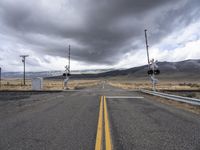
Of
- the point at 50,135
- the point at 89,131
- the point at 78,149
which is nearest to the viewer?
the point at 78,149

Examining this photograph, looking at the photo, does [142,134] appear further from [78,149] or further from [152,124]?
[78,149]

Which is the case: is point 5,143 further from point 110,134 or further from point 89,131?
point 110,134

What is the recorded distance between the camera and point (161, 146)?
150 inches

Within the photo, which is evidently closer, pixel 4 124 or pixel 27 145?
pixel 27 145

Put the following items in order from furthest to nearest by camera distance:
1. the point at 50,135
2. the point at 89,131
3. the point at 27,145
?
the point at 89,131 < the point at 50,135 < the point at 27,145

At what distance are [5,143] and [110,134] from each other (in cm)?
261

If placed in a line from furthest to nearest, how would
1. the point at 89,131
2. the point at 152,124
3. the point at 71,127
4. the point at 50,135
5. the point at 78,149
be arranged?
the point at 152,124 → the point at 71,127 → the point at 89,131 → the point at 50,135 → the point at 78,149

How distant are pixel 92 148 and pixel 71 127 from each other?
6.10 ft

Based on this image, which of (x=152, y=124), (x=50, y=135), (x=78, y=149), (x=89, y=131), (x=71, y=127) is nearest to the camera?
(x=78, y=149)

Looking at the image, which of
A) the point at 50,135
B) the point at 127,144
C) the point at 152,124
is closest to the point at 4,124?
the point at 50,135

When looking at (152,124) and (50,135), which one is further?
(152,124)

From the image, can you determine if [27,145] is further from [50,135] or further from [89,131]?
[89,131]

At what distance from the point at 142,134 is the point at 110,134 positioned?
891 millimetres

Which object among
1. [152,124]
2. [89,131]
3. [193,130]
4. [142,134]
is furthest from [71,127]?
[193,130]
